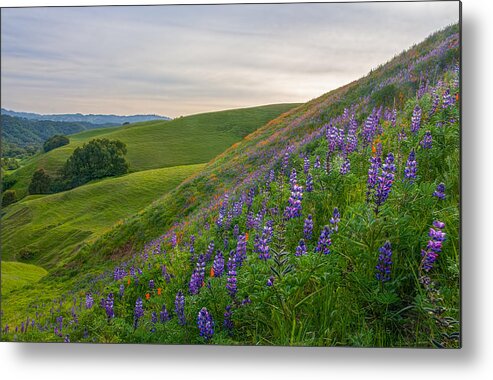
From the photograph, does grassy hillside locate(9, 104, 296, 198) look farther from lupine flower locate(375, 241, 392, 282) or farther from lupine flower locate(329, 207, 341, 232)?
lupine flower locate(375, 241, 392, 282)

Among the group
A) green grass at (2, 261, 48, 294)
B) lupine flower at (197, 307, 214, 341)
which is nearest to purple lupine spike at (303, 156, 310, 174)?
lupine flower at (197, 307, 214, 341)

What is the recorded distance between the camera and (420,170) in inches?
154

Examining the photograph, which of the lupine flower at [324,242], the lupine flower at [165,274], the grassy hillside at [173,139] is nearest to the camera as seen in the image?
the lupine flower at [324,242]

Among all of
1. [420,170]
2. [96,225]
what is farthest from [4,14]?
[420,170]

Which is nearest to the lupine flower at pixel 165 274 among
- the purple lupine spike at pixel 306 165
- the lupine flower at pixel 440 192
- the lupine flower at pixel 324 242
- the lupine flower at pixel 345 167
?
the lupine flower at pixel 324 242

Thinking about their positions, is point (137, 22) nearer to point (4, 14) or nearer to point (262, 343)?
point (4, 14)

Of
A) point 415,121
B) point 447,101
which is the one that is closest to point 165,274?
point 415,121

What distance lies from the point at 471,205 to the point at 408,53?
59.9 inches

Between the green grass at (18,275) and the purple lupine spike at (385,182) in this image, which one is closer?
the purple lupine spike at (385,182)

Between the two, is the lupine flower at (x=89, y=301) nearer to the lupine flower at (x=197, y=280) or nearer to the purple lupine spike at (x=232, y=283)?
the lupine flower at (x=197, y=280)

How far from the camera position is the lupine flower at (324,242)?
3.71m

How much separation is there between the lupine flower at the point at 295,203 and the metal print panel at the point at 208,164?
0.01 metres

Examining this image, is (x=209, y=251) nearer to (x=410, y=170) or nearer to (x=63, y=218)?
(x=63, y=218)

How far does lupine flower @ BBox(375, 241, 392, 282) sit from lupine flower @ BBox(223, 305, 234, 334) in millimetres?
1222
